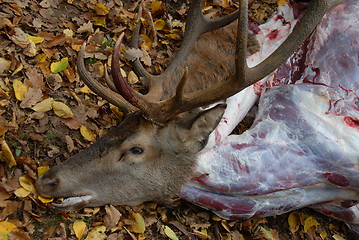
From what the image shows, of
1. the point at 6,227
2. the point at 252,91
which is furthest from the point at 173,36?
the point at 6,227

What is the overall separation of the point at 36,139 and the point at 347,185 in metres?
2.86

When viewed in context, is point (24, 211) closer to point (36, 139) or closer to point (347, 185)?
point (36, 139)

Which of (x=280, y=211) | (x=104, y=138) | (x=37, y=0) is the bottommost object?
(x=280, y=211)

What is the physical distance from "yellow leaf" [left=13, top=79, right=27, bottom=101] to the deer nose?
0.87 metres

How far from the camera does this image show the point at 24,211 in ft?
10.4

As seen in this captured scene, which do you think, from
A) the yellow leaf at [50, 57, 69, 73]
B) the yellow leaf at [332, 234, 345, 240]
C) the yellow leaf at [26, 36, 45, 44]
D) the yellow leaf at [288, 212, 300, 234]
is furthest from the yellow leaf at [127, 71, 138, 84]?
the yellow leaf at [332, 234, 345, 240]

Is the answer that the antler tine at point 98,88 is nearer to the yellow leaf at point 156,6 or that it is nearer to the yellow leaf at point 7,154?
the yellow leaf at point 7,154

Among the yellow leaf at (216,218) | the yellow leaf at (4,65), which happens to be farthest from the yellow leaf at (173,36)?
the yellow leaf at (216,218)

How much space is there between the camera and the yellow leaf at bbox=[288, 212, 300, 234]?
4203 millimetres

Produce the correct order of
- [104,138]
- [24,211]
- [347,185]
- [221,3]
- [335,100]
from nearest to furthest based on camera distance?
[24,211]
[104,138]
[347,185]
[335,100]
[221,3]

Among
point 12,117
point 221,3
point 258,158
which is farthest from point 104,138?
point 221,3

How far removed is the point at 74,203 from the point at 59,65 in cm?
158

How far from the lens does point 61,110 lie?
12.8ft

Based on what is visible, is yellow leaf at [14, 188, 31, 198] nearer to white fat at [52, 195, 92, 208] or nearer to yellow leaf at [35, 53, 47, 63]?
white fat at [52, 195, 92, 208]
